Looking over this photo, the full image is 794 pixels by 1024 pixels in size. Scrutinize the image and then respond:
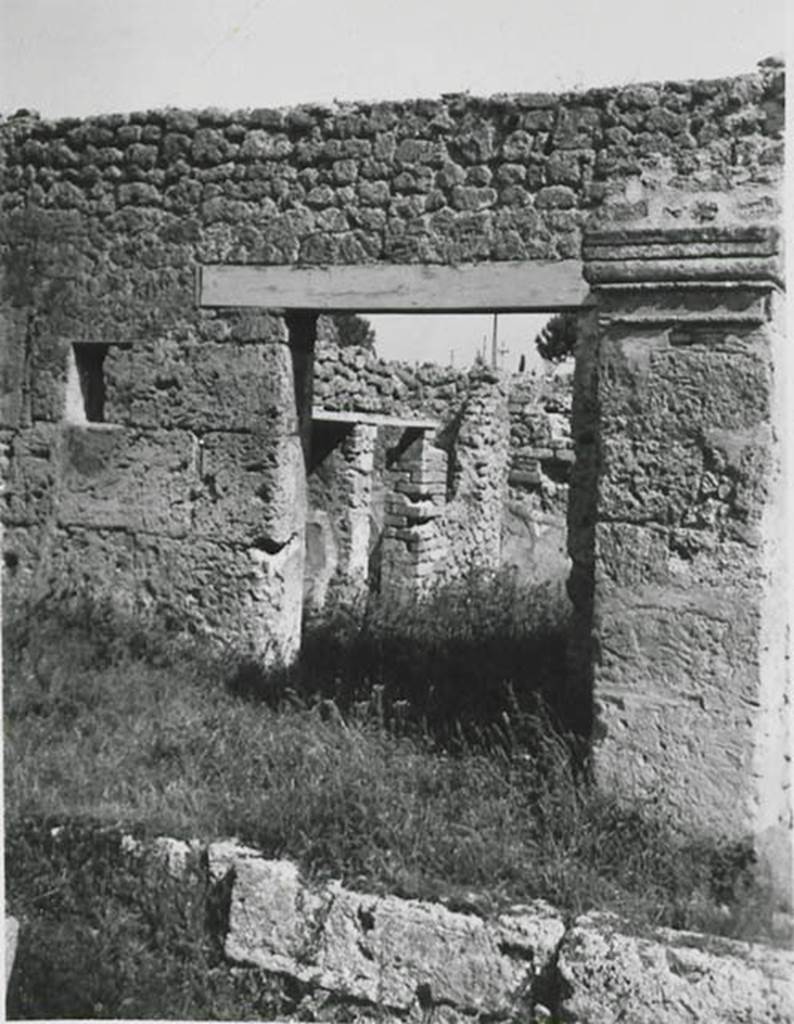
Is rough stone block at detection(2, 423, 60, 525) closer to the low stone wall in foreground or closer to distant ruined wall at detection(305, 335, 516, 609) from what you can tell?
distant ruined wall at detection(305, 335, 516, 609)

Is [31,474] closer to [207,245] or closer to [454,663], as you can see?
[207,245]

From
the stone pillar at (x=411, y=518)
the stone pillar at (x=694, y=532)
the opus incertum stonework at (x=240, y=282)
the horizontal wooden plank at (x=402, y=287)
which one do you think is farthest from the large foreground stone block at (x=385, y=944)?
the stone pillar at (x=411, y=518)

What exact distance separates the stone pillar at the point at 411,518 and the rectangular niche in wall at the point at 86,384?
3.90m

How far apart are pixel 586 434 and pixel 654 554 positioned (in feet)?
7.92

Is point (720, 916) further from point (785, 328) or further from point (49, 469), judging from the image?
point (49, 469)

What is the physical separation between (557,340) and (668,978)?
3044 centimetres

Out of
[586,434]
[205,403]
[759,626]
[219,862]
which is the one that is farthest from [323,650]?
[759,626]

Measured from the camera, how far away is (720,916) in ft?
12.1

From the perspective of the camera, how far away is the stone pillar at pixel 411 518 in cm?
1121

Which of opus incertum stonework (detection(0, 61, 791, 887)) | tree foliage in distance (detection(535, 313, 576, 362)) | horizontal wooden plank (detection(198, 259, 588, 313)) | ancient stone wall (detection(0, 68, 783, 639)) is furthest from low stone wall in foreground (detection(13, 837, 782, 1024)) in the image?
tree foliage in distance (detection(535, 313, 576, 362))

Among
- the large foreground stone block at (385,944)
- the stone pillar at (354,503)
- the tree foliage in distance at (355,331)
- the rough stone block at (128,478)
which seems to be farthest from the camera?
the tree foliage in distance at (355,331)

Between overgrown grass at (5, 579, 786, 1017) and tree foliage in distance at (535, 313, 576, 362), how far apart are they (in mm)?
26524

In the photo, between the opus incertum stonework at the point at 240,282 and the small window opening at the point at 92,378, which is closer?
the opus incertum stonework at the point at 240,282

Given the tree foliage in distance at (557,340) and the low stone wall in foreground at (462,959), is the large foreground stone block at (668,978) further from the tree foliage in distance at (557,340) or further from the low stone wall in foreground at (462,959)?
the tree foliage in distance at (557,340)
